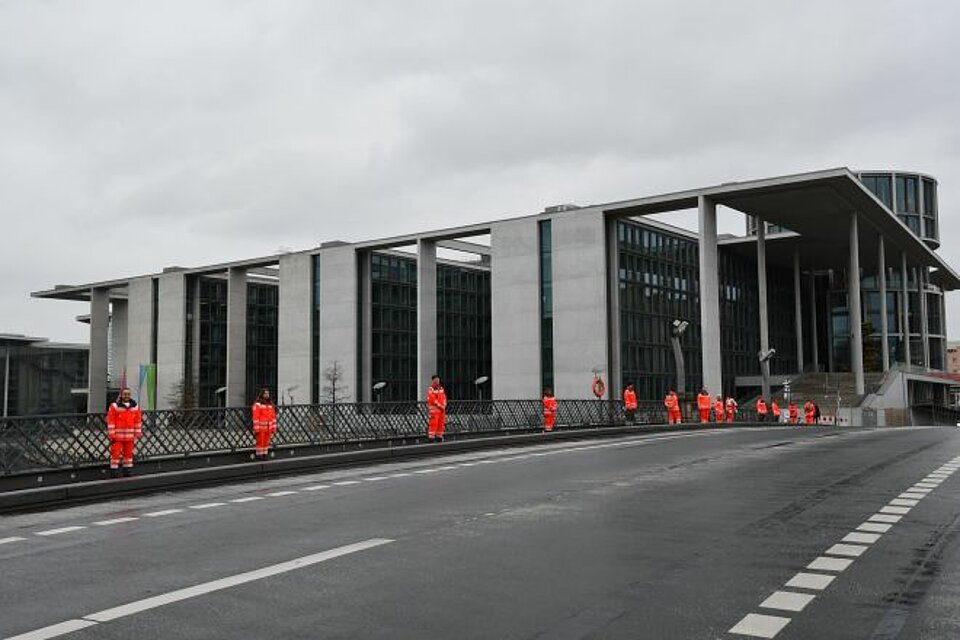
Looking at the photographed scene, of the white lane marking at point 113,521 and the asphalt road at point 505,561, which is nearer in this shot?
the asphalt road at point 505,561

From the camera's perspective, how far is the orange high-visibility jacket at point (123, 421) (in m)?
16.3

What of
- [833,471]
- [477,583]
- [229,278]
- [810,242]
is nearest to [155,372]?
[229,278]

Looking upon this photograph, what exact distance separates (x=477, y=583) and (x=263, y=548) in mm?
2786

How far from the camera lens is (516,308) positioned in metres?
64.2

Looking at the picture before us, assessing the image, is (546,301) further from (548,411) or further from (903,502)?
(903,502)

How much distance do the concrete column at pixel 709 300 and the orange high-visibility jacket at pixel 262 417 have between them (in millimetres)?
39959

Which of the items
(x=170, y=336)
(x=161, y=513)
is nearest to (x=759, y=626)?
(x=161, y=513)

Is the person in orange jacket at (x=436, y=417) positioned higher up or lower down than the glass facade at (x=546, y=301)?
lower down

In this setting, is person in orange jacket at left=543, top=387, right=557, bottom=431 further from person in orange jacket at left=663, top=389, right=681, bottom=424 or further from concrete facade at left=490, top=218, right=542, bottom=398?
concrete facade at left=490, top=218, right=542, bottom=398

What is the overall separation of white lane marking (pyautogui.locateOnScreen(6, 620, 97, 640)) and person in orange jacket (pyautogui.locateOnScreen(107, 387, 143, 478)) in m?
10.6

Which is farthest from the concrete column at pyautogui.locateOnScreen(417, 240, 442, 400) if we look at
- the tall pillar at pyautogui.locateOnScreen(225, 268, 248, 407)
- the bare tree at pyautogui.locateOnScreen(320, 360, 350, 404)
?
the tall pillar at pyautogui.locateOnScreen(225, 268, 248, 407)

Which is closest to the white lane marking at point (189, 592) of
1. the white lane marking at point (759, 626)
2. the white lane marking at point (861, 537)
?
the white lane marking at point (759, 626)

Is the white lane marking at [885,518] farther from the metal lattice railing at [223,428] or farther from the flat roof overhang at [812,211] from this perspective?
the flat roof overhang at [812,211]

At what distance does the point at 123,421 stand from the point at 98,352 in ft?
260
